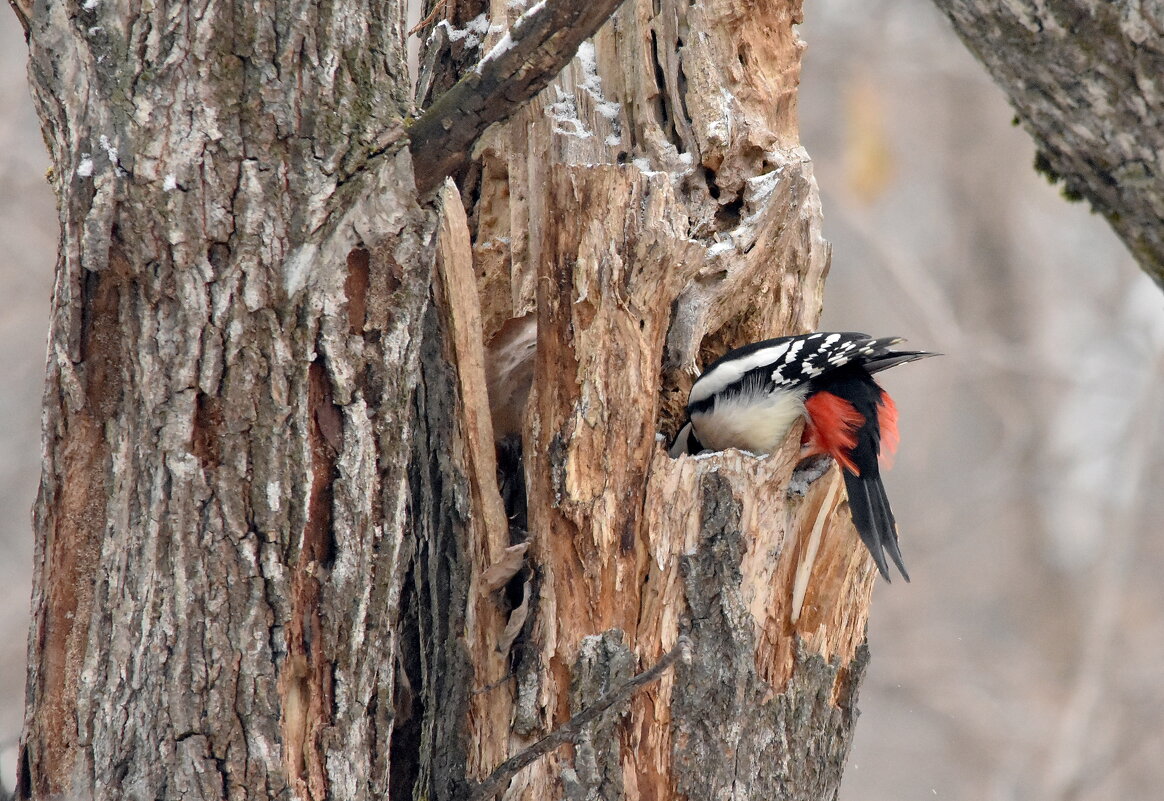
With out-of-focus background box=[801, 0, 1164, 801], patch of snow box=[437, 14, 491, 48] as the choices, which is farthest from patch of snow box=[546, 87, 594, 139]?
out-of-focus background box=[801, 0, 1164, 801]

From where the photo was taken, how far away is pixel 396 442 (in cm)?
204

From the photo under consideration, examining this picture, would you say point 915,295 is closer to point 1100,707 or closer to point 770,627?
point 1100,707

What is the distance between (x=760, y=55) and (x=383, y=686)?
2022 millimetres

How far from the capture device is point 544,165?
9.18ft

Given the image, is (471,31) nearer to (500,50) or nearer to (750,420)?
(500,50)

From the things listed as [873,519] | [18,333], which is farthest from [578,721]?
[18,333]

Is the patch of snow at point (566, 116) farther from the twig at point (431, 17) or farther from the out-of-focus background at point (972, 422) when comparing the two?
the out-of-focus background at point (972, 422)

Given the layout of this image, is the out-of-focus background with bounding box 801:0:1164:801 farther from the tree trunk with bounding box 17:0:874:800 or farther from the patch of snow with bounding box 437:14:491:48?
the patch of snow with bounding box 437:14:491:48

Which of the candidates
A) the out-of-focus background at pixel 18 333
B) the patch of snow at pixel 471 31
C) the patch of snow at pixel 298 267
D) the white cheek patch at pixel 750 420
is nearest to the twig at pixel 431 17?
the patch of snow at pixel 471 31

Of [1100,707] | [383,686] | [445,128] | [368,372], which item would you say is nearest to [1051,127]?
[445,128]

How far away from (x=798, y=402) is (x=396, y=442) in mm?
1400

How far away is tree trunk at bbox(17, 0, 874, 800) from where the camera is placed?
6.02 feet

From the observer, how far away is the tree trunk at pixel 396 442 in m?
1.84

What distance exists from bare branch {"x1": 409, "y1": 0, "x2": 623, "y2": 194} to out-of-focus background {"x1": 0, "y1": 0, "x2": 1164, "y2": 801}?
610cm
